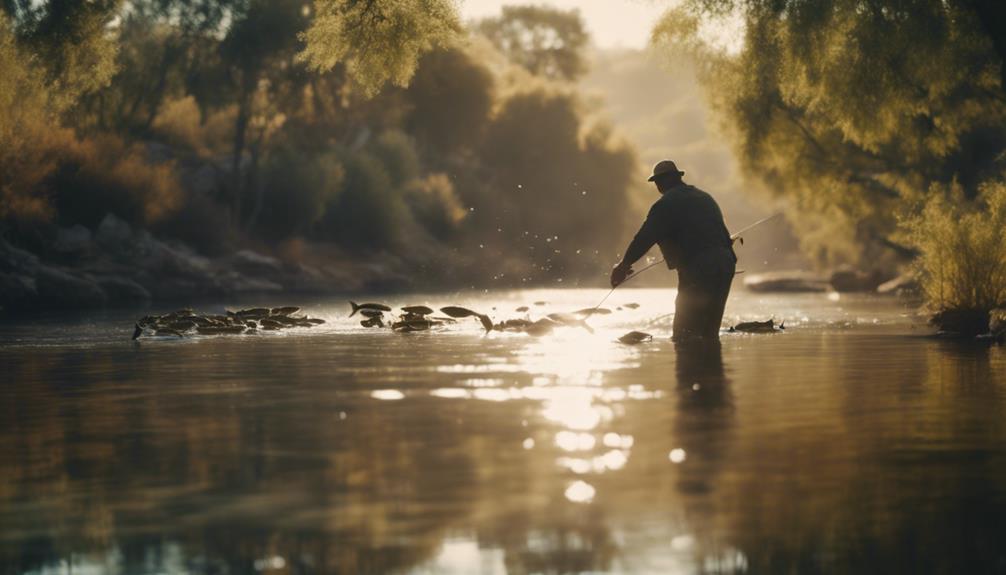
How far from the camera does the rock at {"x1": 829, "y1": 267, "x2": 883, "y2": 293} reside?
2291 inches

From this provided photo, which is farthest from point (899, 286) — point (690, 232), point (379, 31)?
point (690, 232)

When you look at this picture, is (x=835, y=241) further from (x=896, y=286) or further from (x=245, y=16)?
(x=245, y=16)

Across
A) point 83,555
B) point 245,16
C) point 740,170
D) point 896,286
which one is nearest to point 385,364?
point 83,555

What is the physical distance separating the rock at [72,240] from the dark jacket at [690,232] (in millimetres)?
31900

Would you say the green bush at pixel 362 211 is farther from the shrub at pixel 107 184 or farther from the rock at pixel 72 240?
the rock at pixel 72 240

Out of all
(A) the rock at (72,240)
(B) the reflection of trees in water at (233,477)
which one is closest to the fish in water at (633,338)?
(B) the reflection of trees in water at (233,477)

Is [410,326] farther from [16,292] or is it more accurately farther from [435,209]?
[435,209]

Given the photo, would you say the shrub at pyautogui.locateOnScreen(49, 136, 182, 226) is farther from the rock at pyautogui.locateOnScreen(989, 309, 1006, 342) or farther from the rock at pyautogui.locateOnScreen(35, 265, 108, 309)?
the rock at pyautogui.locateOnScreen(989, 309, 1006, 342)

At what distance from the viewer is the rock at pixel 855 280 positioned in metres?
58.2

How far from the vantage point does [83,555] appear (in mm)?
6637

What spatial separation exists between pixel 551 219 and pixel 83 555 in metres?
71.6

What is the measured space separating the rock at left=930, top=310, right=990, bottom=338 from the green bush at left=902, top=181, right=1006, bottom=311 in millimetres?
88

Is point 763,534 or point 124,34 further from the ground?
point 124,34

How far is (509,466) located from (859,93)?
2251 centimetres
